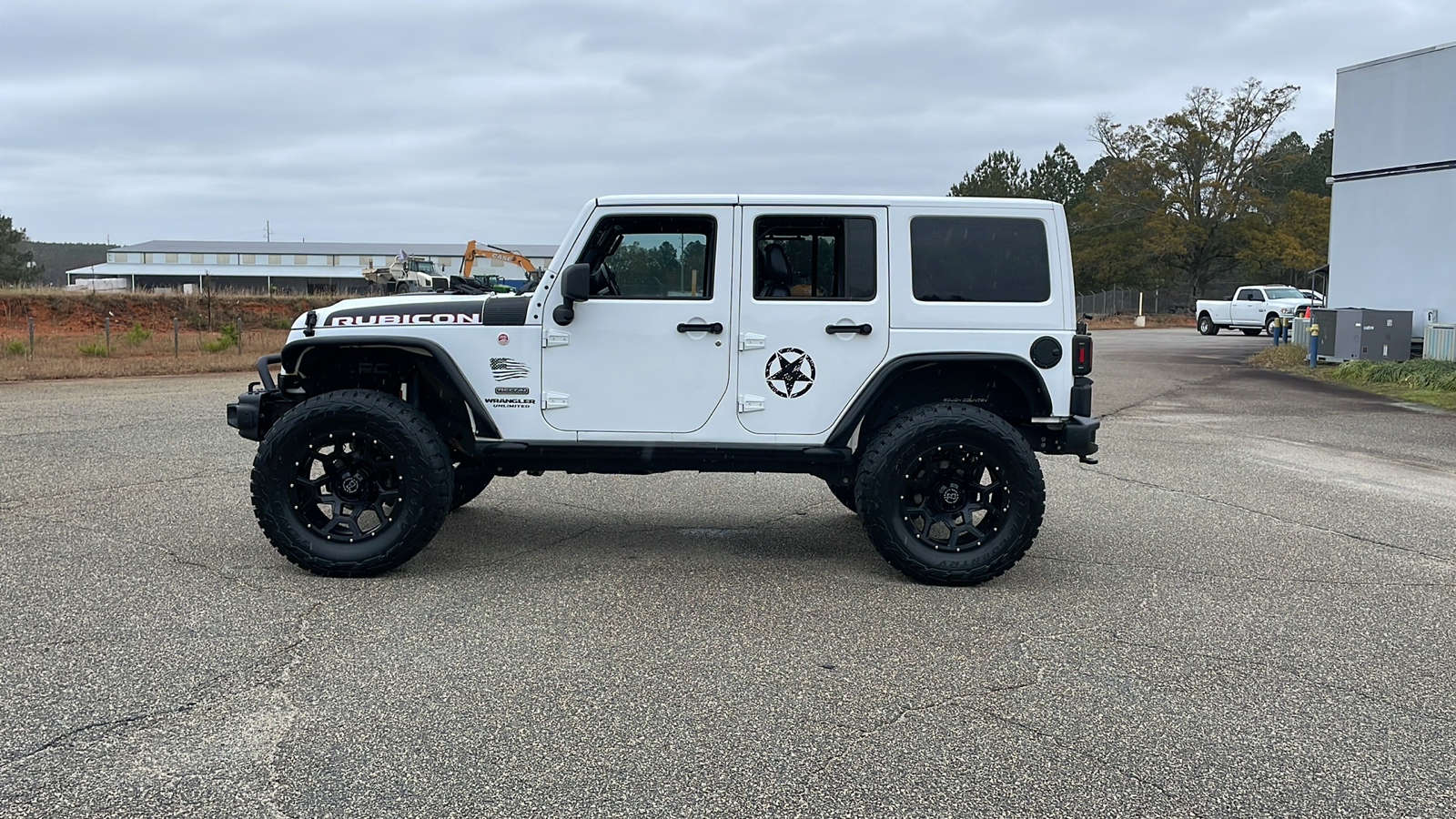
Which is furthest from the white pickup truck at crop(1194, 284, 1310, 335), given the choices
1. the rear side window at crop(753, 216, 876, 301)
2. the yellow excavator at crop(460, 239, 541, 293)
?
the rear side window at crop(753, 216, 876, 301)

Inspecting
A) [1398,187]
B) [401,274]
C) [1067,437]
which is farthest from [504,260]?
[401,274]

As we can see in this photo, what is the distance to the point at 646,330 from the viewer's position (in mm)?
5848

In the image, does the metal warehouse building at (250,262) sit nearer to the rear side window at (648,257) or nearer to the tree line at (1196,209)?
the tree line at (1196,209)

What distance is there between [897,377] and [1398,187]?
20044mm

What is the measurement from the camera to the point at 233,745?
12.1 feet

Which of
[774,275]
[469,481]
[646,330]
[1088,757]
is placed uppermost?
[774,275]

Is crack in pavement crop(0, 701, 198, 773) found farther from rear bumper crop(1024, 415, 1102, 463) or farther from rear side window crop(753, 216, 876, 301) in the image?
rear bumper crop(1024, 415, 1102, 463)

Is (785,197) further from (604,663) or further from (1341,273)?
(1341,273)

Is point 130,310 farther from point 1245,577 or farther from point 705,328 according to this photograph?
point 1245,577

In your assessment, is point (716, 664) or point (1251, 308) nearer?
point (716, 664)

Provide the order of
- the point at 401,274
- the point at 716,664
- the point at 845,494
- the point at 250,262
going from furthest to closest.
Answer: the point at 250,262
the point at 401,274
the point at 845,494
the point at 716,664

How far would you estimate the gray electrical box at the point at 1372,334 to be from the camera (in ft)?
67.7

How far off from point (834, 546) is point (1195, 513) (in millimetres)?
2992

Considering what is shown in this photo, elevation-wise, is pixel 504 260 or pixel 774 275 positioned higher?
pixel 504 260
